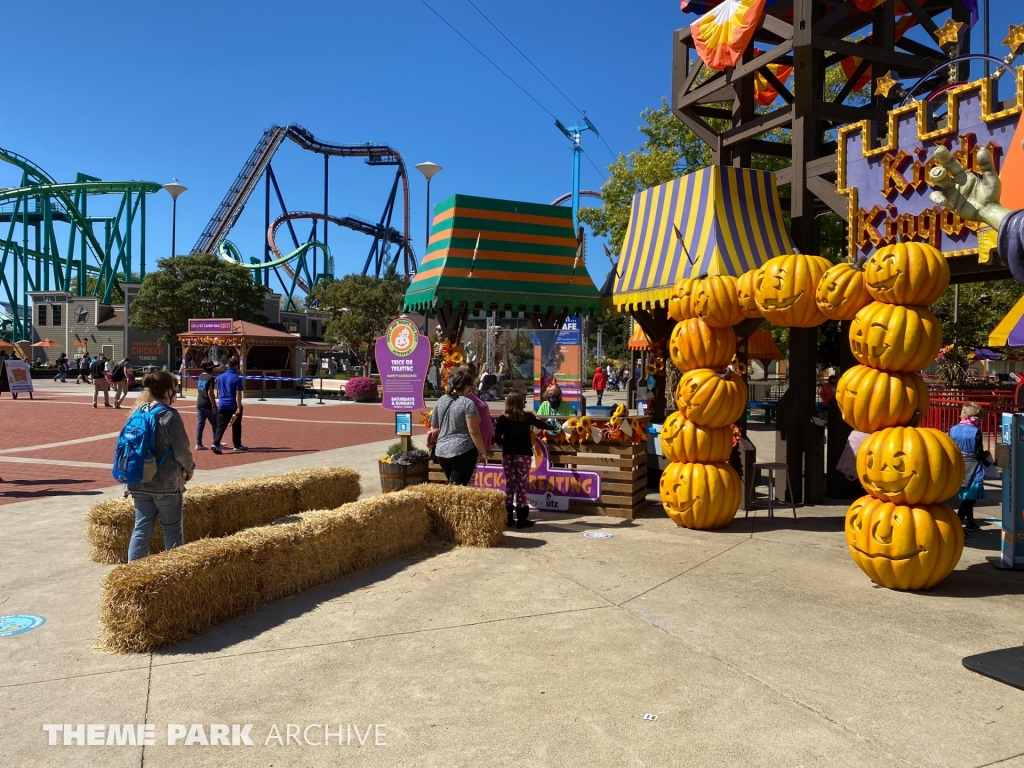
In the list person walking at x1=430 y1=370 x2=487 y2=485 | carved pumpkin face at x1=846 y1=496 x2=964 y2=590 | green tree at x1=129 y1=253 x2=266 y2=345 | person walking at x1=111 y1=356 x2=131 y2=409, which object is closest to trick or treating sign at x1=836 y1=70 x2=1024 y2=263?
carved pumpkin face at x1=846 y1=496 x2=964 y2=590

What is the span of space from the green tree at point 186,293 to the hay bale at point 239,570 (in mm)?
43701

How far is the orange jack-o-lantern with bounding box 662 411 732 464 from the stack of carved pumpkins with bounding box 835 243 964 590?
1664mm

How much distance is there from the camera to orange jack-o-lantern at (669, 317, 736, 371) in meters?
7.60

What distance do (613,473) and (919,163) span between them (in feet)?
14.5

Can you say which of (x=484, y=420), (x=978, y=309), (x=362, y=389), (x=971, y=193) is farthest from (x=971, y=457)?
(x=362, y=389)

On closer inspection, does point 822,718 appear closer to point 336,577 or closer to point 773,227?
point 336,577

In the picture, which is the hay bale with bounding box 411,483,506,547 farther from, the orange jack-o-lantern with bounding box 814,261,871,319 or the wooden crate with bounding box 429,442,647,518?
the orange jack-o-lantern with bounding box 814,261,871,319

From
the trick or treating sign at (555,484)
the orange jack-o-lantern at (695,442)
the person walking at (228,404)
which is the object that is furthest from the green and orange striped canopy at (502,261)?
the orange jack-o-lantern at (695,442)

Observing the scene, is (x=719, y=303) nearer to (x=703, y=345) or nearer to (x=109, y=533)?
(x=703, y=345)

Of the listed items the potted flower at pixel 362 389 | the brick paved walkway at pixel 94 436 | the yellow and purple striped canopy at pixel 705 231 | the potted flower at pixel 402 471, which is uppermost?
the yellow and purple striped canopy at pixel 705 231

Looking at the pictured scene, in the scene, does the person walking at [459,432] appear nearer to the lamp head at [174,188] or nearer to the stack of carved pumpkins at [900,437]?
the stack of carved pumpkins at [900,437]

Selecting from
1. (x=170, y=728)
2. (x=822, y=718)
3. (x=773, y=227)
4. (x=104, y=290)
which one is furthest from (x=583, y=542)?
(x=104, y=290)

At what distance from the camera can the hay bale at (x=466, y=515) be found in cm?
671

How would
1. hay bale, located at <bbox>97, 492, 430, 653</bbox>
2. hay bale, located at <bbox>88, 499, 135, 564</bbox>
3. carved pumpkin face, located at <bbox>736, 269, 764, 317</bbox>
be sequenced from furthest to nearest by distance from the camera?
carved pumpkin face, located at <bbox>736, 269, 764, 317</bbox>
hay bale, located at <bbox>88, 499, 135, 564</bbox>
hay bale, located at <bbox>97, 492, 430, 653</bbox>
